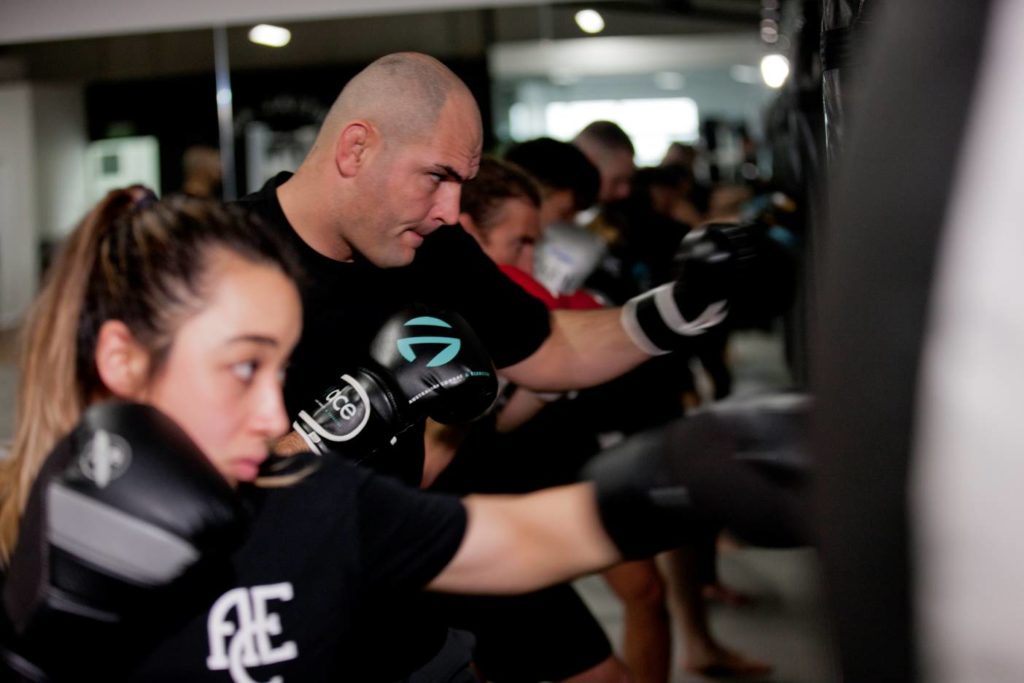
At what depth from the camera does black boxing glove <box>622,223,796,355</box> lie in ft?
6.92

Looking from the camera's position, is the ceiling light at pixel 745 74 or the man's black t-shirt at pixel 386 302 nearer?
the man's black t-shirt at pixel 386 302

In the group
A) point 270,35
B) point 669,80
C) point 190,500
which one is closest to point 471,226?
point 190,500

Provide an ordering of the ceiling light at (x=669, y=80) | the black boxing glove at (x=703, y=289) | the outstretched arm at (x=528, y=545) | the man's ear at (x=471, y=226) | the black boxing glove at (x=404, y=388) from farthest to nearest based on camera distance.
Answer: the ceiling light at (x=669, y=80), the man's ear at (x=471, y=226), the black boxing glove at (x=703, y=289), the black boxing glove at (x=404, y=388), the outstretched arm at (x=528, y=545)

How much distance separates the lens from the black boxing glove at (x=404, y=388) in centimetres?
154

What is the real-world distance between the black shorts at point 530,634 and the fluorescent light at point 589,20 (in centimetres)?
412

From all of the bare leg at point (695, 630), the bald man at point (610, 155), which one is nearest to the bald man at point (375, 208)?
the bare leg at point (695, 630)

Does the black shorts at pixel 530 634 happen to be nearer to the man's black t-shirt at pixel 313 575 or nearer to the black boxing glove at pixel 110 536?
the man's black t-shirt at pixel 313 575

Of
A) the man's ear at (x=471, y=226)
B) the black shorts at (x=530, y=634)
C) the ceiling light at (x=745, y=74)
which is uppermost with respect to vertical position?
the ceiling light at (x=745, y=74)

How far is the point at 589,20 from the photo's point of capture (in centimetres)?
590

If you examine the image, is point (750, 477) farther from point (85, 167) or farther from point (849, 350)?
point (85, 167)

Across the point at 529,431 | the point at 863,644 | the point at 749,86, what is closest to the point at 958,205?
the point at 863,644

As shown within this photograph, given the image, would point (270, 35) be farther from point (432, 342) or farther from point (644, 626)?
point (432, 342)

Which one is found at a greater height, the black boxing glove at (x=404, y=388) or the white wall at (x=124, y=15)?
the white wall at (x=124, y=15)

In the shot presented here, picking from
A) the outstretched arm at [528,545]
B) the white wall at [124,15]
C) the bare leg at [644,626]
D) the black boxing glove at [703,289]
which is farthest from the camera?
the white wall at [124,15]
